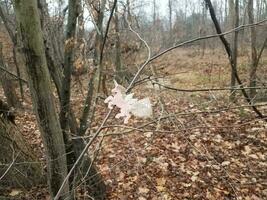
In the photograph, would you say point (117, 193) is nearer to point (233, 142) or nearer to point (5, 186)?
point (5, 186)

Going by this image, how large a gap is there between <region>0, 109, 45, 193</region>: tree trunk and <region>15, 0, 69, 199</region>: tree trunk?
1817 millimetres

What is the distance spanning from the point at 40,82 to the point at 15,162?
7.49 feet

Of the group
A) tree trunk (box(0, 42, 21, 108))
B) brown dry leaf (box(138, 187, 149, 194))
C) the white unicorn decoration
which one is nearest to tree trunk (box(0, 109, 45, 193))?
brown dry leaf (box(138, 187, 149, 194))

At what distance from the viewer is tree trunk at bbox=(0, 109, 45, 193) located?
394cm

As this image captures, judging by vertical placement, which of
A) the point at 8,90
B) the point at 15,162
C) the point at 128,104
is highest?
the point at 128,104

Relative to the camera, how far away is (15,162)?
3.88 metres

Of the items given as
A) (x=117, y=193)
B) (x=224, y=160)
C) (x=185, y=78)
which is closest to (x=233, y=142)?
(x=224, y=160)

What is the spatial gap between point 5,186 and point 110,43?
112 inches

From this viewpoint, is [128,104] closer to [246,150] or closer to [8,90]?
[246,150]

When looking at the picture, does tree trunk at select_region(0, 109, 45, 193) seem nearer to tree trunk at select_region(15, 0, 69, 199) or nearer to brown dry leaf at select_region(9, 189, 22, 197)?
brown dry leaf at select_region(9, 189, 22, 197)

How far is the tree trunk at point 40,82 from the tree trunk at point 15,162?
1.82 meters

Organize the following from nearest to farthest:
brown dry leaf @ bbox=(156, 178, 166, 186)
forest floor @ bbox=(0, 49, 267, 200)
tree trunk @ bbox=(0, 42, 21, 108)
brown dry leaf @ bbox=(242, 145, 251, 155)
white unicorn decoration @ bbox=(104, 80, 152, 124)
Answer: white unicorn decoration @ bbox=(104, 80, 152, 124)
forest floor @ bbox=(0, 49, 267, 200)
brown dry leaf @ bbox=(156, 178, 166, 186)
brown dry leaf @ bbox=(242, 145, 251, 155)
tree trunk @ bbox=(0, 42, 21, 108)

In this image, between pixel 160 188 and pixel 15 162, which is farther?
pixel 160 188

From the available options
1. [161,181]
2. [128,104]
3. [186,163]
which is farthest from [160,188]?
[128,104]
